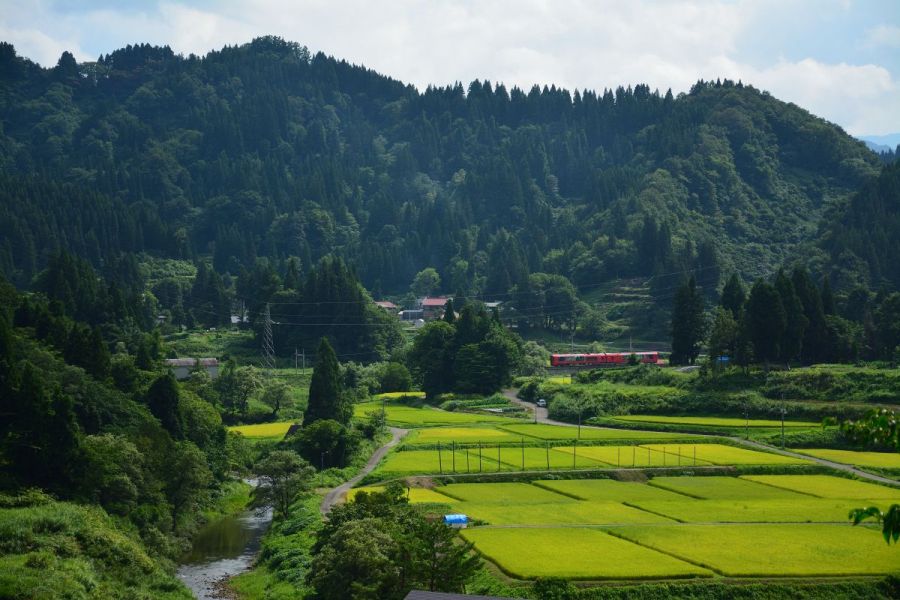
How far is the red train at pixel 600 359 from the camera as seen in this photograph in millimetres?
111206

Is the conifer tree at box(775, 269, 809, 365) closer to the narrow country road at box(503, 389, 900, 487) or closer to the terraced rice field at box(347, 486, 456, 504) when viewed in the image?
the narrow country road at box(503, 389, 900, 487)

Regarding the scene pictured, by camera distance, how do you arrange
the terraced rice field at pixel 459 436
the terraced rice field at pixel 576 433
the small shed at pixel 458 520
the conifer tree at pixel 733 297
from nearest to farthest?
→ the small shed at pixel 458 520, the terraced rice field at pixel 459 436, the terraced rice field at pixel 576 433, the conifer tree at pixel 733 297

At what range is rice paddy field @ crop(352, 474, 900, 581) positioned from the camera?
4188 cm

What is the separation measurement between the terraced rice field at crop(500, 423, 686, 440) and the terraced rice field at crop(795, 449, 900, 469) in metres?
9.50

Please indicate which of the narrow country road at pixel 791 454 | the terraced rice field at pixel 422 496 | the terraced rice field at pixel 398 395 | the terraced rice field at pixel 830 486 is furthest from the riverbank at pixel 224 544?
the terraced rice field at pixel 398 395

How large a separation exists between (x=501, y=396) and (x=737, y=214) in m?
93.6

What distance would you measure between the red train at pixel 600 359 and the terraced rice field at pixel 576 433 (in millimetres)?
27275

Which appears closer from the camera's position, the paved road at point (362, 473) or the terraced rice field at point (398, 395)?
the paved road at point (362, 473)

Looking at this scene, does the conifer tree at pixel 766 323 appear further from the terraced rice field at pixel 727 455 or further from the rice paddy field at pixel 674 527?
the rice paddy field at pixel 674 527

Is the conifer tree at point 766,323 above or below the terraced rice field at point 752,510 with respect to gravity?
above

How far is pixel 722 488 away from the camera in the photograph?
60.0 metres

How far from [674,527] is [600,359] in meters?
65.0

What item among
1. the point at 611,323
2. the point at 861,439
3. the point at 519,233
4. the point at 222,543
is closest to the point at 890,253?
the point at 611,323

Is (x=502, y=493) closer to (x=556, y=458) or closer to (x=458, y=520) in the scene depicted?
(x=458, y=520)
